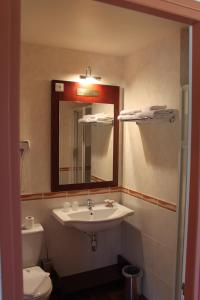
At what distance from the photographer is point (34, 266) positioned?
2436 millimetres

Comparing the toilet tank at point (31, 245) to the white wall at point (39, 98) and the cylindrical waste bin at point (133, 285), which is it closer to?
the white wall at point (39, 98)

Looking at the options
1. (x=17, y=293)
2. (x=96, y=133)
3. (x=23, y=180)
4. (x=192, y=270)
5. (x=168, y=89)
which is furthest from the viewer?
(x=96, y=133)

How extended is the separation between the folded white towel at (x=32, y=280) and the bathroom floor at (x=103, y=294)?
45 centimetres

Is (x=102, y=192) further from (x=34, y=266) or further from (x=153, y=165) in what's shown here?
(x=34, y=266)

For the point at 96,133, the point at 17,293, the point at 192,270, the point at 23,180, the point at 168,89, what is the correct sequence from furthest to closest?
the point at 96,133 < the point at 23,180 < the point at 168,89 < the point at 192,270 < the point at 17,293

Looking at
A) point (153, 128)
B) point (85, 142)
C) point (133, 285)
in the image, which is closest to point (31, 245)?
point (133, 285)

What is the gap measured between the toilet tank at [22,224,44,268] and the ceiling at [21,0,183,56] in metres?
1.72

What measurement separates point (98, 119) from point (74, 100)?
0.34m

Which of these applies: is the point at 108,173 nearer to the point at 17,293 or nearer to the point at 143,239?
the point at 143,239

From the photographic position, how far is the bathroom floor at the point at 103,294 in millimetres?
2596

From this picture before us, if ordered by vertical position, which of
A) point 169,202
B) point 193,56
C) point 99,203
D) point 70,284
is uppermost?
point 193,56

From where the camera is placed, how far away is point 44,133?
2.61 meters

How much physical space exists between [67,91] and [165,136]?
3.53 ft

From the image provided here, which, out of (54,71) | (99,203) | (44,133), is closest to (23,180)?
(44,133)
